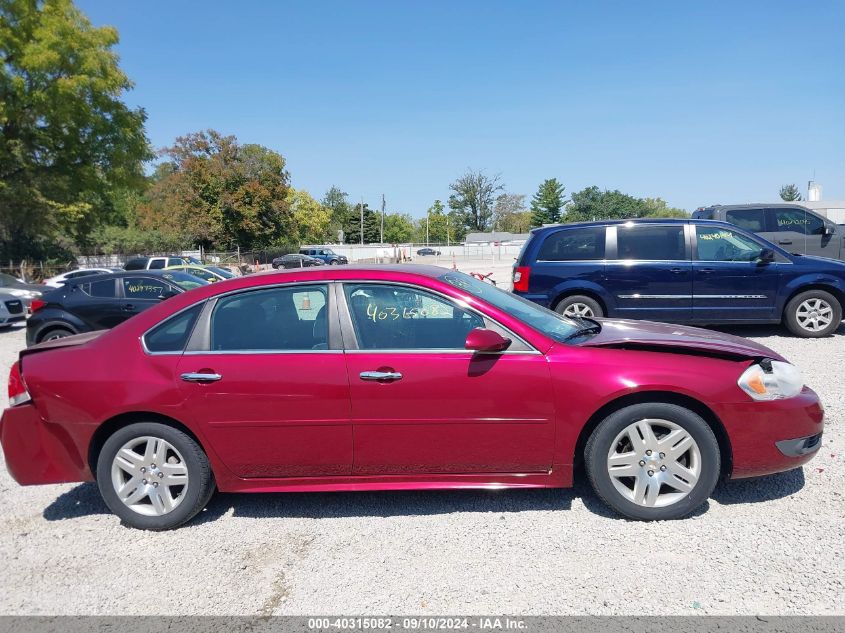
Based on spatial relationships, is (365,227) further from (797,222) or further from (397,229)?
(797,222)

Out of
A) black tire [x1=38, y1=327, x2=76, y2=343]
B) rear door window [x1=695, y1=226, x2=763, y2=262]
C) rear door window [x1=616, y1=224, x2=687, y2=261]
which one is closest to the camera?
rear door window [x1=695, y1=226, x2=763, y2=262]

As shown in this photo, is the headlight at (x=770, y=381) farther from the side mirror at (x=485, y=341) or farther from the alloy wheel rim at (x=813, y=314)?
the alloy wheel rim at (x=813, y=314)

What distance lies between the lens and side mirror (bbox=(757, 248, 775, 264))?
28.3 ft

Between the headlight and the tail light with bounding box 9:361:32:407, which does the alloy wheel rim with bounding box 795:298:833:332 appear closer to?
the headlight

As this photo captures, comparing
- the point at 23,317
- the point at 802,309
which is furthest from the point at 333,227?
the point at 802,309

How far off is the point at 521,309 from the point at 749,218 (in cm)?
1108

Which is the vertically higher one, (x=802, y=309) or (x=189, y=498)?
(x=802, y=309)

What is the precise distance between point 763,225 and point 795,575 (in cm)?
1165

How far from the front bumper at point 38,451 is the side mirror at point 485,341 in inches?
99.2

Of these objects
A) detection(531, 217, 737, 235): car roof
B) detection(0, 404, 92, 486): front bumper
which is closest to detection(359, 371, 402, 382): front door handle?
detection(0, 404, 92, 486): front bumper

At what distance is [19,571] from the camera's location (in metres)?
3.31

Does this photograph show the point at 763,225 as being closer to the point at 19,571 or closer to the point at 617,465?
the point at 617,465

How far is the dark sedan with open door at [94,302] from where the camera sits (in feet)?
30.7

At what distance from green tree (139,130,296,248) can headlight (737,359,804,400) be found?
5300 centimetres
